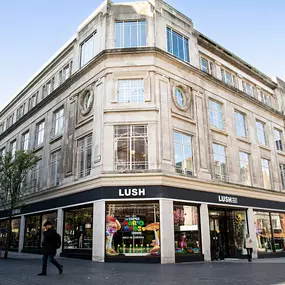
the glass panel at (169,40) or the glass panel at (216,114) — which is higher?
the glass panel at (169,40)

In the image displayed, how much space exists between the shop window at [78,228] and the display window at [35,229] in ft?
8.18

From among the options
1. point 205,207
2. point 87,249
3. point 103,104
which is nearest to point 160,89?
point 103,104

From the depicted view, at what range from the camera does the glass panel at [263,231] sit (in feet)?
74.1

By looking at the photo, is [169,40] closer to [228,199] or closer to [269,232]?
[228,199]

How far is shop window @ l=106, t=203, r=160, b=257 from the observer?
53.3 feet

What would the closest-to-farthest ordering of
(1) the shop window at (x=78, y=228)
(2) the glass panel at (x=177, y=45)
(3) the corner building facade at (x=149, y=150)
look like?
(3) the corner building facade at (x=149, y=150), (1) the shop window at (x=78, y=228), (2) the glass panel at (x=177, y=45)

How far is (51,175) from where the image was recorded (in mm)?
23797

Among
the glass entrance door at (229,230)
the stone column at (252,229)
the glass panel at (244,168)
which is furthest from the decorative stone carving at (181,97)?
the stone column at (252,229)

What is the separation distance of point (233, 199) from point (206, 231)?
12.7ft

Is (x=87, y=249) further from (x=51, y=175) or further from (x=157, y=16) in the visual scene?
(x=157, y=16)

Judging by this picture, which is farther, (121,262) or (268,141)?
(268,141)

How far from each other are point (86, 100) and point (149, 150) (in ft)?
20.9

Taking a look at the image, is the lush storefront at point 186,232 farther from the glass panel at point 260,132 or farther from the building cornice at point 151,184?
the glass panel at point 260,132

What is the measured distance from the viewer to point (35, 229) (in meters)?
24.4
